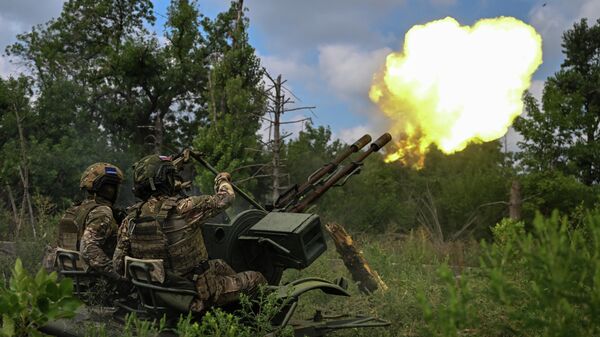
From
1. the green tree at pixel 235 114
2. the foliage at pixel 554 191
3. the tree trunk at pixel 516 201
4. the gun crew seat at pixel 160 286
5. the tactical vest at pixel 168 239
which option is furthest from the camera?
the foliage at pixel 554 191

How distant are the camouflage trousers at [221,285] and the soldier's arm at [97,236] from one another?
1433mm

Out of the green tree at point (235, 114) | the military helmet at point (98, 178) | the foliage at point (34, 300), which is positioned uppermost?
the green tree at point (235, 114)

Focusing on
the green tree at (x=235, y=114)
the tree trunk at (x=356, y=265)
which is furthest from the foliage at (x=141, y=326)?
the green tree at (x=235, y=114)

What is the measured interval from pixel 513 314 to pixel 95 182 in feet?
17.1

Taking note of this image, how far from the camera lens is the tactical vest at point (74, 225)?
6.48 m

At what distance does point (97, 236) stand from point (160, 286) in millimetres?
1604

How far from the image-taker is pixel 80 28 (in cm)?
3581

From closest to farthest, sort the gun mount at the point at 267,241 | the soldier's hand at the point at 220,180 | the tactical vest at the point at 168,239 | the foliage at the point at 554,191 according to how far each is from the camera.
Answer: the tactical vest at the point at 168,239 → the soldier's hand at the point at 220,180 → the gun mount at the point at 267,241 → the foliage at the point at 554,191

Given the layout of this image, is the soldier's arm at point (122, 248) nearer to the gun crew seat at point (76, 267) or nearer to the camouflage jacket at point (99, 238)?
the camouflage jacket at point (99, 238)

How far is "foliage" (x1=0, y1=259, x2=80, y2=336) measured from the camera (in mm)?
3035

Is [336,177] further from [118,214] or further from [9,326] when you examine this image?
[9,326]

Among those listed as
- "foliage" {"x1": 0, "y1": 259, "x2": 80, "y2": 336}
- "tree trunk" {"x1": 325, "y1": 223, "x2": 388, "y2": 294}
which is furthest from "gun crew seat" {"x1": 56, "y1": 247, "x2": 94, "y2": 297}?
"tree trunk" {"x1": 325, "y1": 223, "x2": 388, "y2": 294}

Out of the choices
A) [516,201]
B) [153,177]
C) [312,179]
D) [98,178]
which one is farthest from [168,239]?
[516,201]

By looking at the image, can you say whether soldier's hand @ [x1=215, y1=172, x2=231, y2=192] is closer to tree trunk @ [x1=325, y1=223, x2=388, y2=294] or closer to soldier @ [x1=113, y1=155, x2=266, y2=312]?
soldier @ [x1=113, y1=155, x2=266, y2=312]
